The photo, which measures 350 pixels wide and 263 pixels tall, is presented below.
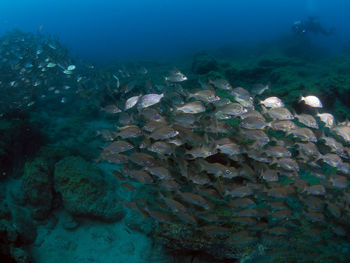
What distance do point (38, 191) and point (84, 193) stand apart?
4.92 feet

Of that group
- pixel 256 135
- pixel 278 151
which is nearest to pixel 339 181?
pixel 278 151

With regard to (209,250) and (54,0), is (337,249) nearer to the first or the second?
(209,250)

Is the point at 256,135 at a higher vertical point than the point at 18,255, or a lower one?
higher

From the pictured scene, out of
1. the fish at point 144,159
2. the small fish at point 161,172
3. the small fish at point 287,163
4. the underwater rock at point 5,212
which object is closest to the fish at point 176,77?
the fish at point 144,159

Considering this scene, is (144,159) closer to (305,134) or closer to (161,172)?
(161,172)

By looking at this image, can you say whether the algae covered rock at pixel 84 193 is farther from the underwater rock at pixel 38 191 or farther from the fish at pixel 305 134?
the fish at pixel 305 134

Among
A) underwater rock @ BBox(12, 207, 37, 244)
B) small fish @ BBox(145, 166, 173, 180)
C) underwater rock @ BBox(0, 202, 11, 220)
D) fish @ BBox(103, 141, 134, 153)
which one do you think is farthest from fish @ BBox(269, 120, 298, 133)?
underwater rock @ BBox(0, 202, 11, 220)

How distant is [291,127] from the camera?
15.5 feet

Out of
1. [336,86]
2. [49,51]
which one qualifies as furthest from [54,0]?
[336,86]

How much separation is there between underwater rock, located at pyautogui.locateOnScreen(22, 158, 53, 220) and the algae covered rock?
0.40 m

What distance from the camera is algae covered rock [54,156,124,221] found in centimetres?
638

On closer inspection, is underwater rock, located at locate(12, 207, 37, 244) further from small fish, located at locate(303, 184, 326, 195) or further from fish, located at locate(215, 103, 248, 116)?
small fish, located at locate(303, 184, 326, 195)

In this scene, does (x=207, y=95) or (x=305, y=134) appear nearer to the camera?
(x=305, y=134)

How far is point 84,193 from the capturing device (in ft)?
21.2
